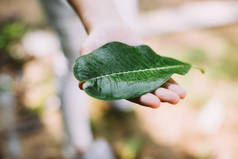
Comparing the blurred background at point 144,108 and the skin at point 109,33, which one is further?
the blurred background at point 144,108

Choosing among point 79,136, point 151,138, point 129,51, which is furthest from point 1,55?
point 129,51

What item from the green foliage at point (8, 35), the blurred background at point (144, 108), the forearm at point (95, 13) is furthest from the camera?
the green foliage at point (8, 35)

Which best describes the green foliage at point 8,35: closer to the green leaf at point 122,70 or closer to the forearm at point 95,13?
the forearm at point 95,13

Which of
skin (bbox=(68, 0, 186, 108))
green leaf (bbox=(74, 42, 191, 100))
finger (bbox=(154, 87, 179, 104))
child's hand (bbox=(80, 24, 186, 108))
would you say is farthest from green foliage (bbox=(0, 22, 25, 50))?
finger (bbox=(154, 87, 179, 104))

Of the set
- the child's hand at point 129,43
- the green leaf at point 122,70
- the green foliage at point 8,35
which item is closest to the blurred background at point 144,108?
the green foliage at point 8,35

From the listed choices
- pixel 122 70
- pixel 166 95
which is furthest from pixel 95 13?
pixel 166 95

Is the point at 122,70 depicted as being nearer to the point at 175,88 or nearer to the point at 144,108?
the point at 175,88
